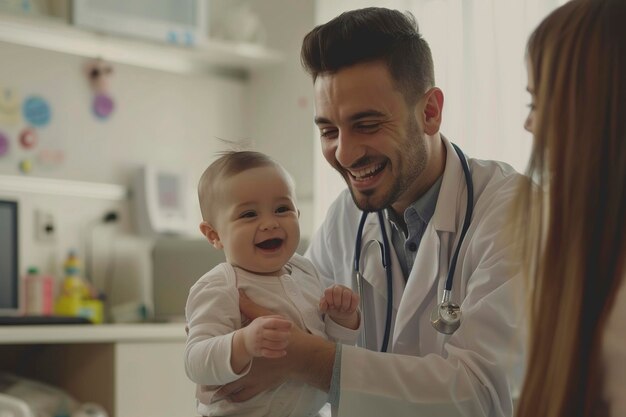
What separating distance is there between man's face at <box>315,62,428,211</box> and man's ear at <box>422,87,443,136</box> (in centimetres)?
7

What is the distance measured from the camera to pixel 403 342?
1.87 metres

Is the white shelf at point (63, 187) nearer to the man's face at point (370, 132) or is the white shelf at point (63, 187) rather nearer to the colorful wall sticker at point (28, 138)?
the colorful wall sticker at point (28, 138)

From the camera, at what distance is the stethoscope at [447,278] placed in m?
1.69

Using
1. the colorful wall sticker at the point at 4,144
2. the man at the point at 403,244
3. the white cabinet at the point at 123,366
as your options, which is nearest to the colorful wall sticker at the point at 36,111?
the colorful wall sticker at the point at 4,144

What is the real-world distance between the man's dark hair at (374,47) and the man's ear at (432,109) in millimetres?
20

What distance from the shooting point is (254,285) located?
1.64 metres

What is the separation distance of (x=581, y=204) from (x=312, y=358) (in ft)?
2.10

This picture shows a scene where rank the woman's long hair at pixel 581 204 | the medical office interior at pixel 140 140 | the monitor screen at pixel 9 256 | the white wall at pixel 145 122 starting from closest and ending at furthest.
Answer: the woman's long hair at pixel 581 204
the medical office interior at pixel 140 140
the monitor screen at pixel 9 256
the white wall at pixel 145 122

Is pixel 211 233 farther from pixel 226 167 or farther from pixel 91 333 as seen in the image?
pixel 91 333

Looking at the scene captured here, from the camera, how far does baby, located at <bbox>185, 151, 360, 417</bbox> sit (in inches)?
62.1

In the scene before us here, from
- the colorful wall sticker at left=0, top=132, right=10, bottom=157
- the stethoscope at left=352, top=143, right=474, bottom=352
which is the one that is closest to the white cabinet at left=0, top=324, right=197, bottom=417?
the colorful wall sticker at left=0, top=132, right=10, bottom=157

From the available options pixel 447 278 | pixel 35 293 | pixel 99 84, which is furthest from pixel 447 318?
pixel 99 84

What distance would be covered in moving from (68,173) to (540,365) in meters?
3.05

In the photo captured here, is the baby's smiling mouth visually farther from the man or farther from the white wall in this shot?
the white wall
